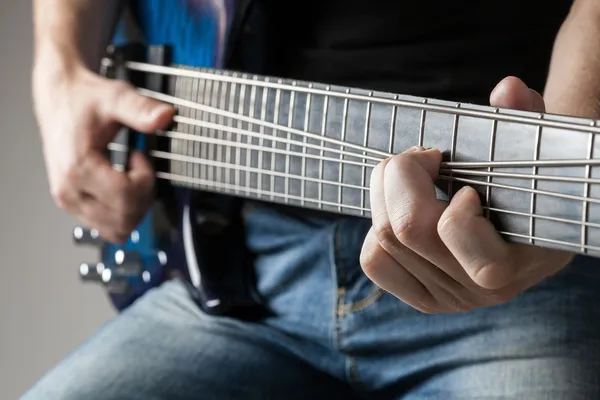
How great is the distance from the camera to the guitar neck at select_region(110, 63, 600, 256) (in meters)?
0.46

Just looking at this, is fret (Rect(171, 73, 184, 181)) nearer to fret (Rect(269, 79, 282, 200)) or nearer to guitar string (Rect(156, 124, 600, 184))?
guitar string (Rect(156, 124, 600, 184))

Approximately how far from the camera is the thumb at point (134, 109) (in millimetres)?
782

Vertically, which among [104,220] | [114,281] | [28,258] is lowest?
[28,258]

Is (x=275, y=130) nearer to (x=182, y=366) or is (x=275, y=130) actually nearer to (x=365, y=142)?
(x=365, y=142)

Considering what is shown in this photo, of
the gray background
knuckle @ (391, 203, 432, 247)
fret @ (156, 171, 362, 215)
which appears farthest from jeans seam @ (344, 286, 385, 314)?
the gray background

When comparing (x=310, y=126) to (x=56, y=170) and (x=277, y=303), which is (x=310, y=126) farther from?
(x=56, y=170)

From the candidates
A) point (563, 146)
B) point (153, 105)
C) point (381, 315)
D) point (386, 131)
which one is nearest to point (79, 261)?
point (153, 105)

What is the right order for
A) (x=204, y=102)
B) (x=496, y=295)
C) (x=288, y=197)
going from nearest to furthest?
1. (x=496, y=295)
2. (x=288, y=197)
3. (x=204, y=102)

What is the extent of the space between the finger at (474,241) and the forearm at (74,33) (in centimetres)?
56

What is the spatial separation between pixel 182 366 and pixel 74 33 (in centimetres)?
43

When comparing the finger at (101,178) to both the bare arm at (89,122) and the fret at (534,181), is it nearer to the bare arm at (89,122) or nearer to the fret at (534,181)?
the bare arm at (89,122)

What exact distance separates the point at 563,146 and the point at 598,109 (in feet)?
0.56

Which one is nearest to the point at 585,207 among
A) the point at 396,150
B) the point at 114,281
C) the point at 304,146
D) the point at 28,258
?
the point at 396,150

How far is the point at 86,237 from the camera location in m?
1.01
